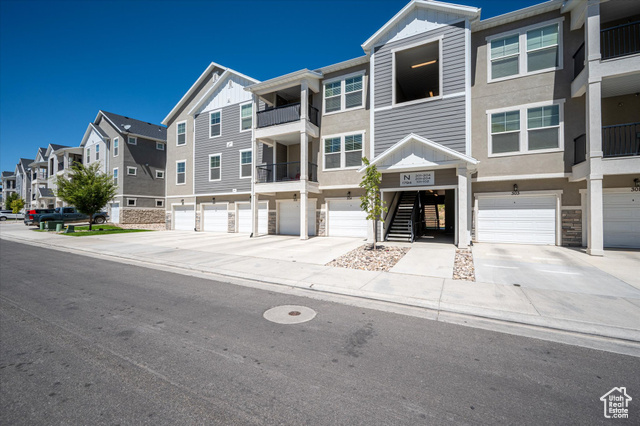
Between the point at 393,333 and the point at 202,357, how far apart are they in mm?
2702

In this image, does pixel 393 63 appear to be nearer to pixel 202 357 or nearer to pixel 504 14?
pixel 504 14

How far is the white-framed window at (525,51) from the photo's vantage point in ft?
38.0

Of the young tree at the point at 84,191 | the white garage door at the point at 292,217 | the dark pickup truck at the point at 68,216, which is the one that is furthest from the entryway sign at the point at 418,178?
the dark pickup truck at the point at 68,216

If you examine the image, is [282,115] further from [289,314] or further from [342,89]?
[289,314]

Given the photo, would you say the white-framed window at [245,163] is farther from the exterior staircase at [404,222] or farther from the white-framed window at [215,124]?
the exterior staircase at [404,222]

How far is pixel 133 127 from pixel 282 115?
2348 cm

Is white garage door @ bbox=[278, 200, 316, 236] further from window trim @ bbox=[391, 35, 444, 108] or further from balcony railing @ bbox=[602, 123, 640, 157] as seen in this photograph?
balcony railing @ bbox=[602, 123, 640, 157]

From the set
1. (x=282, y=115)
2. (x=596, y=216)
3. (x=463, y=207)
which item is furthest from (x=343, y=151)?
(x=596, y=216)

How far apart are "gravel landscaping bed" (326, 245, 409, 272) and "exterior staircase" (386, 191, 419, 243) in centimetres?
206

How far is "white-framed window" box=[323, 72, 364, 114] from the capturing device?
1527cm

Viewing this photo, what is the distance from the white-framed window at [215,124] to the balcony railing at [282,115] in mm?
4724

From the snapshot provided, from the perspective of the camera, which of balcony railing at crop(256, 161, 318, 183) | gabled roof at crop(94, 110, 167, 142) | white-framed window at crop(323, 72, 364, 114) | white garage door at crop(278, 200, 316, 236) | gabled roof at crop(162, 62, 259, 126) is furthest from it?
gabled roof at crop(94, 110, 167, 142)

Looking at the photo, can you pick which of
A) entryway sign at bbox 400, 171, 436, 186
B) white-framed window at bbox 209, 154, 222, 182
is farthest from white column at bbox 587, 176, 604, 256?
white-framed window at bbox 209, 154, 222, 182

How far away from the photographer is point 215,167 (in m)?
20.2
